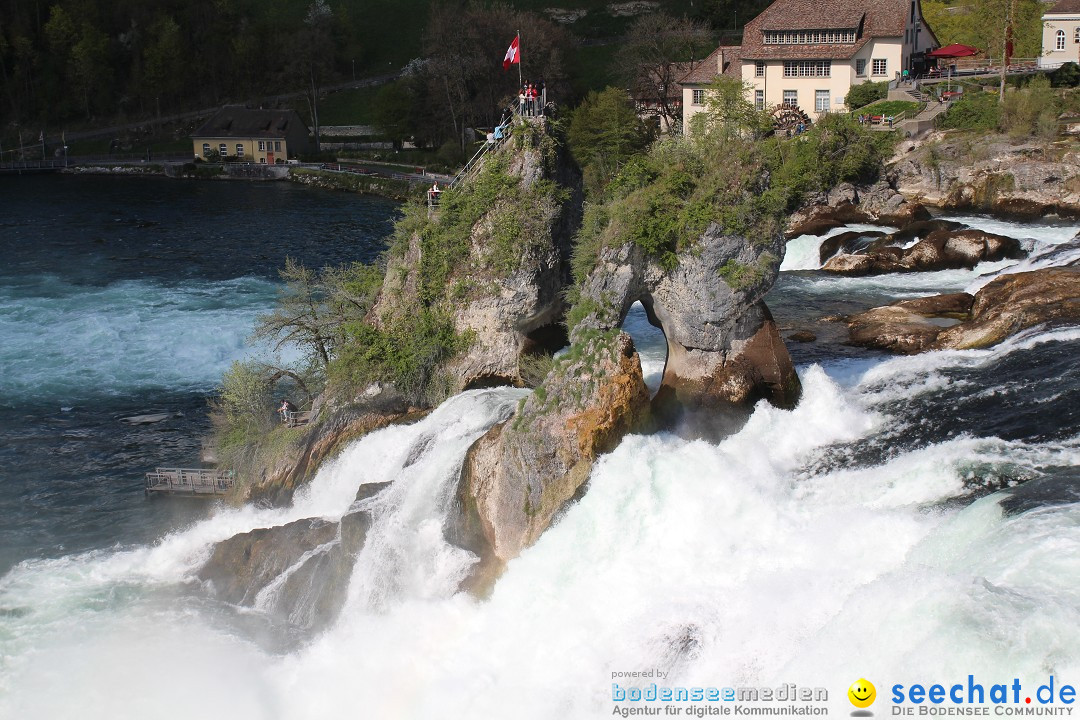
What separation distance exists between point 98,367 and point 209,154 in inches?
3209

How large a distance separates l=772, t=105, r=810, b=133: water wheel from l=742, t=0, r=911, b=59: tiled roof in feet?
13.7

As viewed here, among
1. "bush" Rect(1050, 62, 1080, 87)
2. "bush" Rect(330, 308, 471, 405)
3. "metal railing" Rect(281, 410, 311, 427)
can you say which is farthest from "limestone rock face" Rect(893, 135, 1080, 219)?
"metal railing" Rect(281, 410, 311, 427)

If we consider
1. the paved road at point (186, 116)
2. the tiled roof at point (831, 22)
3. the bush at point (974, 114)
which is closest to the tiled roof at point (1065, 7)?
the tiled roof at point (831, 22)

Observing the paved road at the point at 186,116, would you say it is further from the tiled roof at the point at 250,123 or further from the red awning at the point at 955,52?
the red awning at the point at 955,52

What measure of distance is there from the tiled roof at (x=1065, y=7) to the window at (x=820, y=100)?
16.7 metres

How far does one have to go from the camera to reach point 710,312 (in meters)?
28.8

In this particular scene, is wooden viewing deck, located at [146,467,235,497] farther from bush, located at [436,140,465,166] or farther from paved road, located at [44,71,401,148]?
paved road, located at [44,71,401,148]

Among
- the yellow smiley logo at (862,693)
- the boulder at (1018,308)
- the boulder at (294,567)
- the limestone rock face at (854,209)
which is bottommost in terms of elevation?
the boulder at (294,567)

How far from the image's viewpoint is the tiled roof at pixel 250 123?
Answer: 400ft

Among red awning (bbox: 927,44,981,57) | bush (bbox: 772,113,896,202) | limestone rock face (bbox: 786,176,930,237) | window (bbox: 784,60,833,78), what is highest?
red awning (bbox: 927,44,981,57)

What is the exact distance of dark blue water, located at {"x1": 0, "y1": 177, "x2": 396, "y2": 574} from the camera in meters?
36.3

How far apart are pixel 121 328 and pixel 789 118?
158 ft

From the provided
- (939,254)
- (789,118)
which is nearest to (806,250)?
(939,254)

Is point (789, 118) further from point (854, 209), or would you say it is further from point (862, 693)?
point (862, 693)
